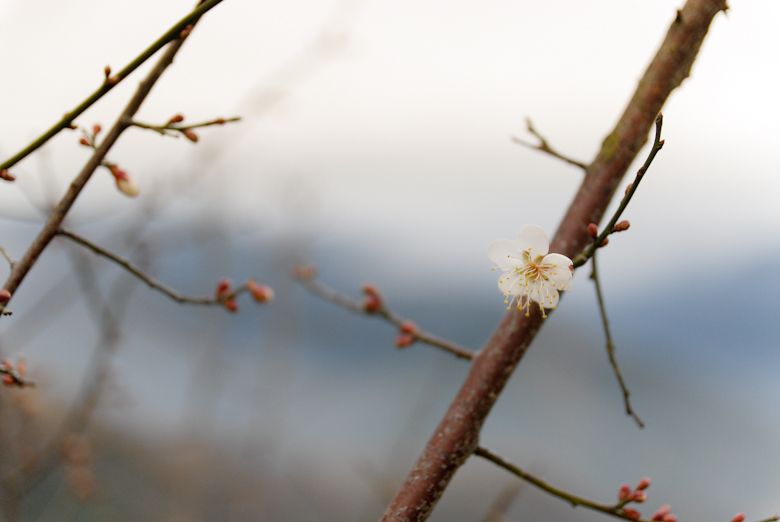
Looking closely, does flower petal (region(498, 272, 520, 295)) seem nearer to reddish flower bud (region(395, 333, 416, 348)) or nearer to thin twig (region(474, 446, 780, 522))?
thin twig (region(474, 446, 780, 522))

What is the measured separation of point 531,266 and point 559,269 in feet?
0.23

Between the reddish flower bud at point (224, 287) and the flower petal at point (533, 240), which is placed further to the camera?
the reddish flower bud at point (224, 287)

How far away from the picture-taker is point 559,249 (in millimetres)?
1165

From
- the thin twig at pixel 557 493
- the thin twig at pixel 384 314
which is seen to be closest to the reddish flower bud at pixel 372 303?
the thin twig at pixel 384 314

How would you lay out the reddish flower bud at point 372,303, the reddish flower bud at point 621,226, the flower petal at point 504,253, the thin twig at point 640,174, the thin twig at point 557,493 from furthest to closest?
the reddish flower bud at point 372,303 < the thin twig at point 557,493 < the flower petal at point 504,253 < the reddish flower bud at point 621,226 < the thin twig at point 640,174

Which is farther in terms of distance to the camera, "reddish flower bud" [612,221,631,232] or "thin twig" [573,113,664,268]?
"reddish flower bud" [612,221,631,232]

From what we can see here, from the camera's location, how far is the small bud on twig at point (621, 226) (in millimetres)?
764

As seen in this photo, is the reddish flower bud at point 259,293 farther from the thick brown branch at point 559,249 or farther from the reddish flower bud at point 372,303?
the thick brown branch at point 559,249

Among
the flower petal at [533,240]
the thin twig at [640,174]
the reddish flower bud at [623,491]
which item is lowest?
the reddish flower bud at [623,491]

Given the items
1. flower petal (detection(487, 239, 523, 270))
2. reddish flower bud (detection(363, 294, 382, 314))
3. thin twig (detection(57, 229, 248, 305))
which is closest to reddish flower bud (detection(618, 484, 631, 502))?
flower petal (detection(487, 239, 523, 270))

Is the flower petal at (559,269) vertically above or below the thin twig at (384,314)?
above

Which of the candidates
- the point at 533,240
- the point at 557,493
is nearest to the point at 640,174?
the point at 533,240

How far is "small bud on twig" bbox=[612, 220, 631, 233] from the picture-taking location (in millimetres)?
764

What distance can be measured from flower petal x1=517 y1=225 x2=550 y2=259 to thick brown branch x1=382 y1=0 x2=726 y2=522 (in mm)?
282
